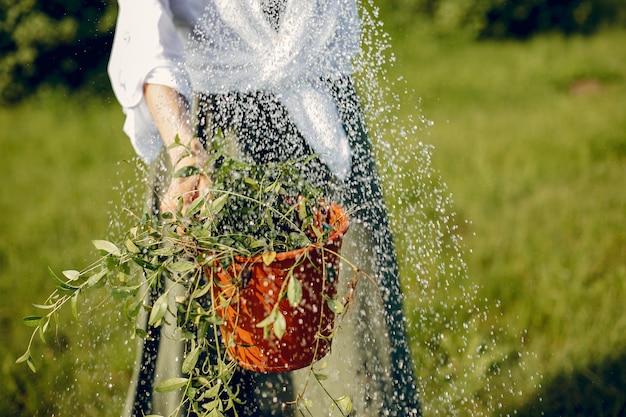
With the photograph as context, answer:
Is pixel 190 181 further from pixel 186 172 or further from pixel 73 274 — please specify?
pixel 73 274

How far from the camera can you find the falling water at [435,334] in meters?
2.51

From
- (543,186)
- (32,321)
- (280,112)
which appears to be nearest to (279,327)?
(32,321)

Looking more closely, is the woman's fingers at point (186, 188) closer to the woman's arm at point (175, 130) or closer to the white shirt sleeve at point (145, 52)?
the woman's arm at point (175, 130)

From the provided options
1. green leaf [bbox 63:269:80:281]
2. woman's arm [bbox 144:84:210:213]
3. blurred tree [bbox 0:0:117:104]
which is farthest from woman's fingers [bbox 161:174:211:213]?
blurred tree [bbox 0:0:117:104]

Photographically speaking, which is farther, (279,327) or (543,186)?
(543,186)

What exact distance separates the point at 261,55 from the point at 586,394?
5.14 ft

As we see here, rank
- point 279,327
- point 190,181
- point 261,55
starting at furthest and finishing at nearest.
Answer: point 261,55, point 190,181, point 279,327

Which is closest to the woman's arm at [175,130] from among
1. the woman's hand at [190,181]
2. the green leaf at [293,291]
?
the woman's hand at [190,181]

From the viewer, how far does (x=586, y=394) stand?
2.46m

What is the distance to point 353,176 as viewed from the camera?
184cm

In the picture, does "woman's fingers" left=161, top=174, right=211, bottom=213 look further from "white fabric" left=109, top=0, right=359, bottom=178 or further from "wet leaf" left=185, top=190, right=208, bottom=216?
"white fabric" left=109, top=0, right=359, bottom=178

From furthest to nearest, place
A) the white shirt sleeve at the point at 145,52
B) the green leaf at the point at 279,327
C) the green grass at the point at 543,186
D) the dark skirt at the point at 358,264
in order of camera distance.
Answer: the green grass at the point at 543,186, the dark skirt at the point at 358,264, the white shirt sleeve at the point at 145,52, the green leaf at the point at 279,327

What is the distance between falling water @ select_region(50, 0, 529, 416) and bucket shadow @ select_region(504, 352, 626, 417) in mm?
94

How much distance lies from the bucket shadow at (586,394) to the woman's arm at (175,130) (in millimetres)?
1422
